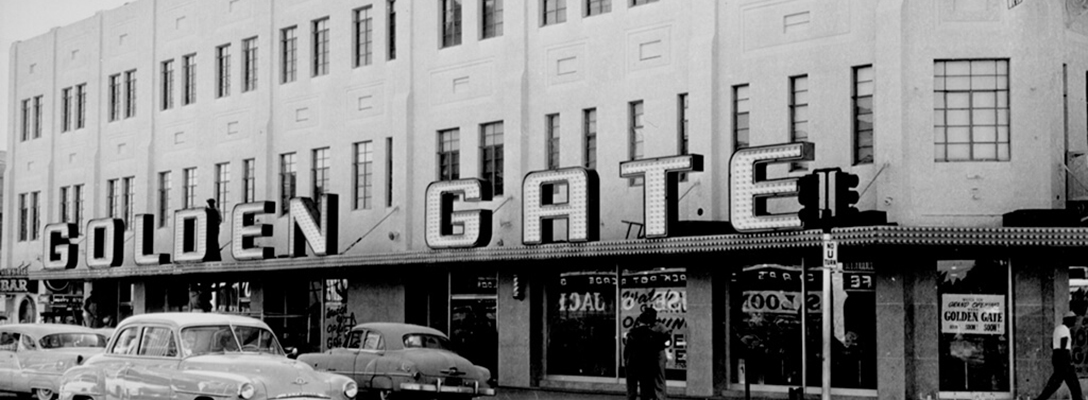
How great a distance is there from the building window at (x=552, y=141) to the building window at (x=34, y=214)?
932 inches

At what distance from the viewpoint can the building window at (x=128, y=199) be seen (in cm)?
4216

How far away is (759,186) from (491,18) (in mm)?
10154

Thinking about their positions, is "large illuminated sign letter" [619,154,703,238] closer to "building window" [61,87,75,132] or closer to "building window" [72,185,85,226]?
"building window" [72,185,85,226]

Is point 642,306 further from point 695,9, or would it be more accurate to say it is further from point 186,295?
point 186,295

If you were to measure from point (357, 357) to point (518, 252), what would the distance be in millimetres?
4724

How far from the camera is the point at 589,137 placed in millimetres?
29156

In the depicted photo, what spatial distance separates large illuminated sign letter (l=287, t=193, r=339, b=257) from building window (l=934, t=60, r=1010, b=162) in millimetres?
14395

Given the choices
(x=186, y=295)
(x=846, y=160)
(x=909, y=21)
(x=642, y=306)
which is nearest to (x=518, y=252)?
(x=642, y=306)

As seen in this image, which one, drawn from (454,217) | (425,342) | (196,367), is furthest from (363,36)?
(196,367)

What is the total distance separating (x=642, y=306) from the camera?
2784 centimetres

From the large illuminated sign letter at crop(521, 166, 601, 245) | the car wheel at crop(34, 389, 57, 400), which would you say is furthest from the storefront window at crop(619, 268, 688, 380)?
the car wheel at crop(34, 389, 57, 400)

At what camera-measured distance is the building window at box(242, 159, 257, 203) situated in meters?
37.9

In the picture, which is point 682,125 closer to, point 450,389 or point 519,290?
point 519,290

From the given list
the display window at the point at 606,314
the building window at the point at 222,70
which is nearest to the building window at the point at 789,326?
the display window at the point at 606,314
